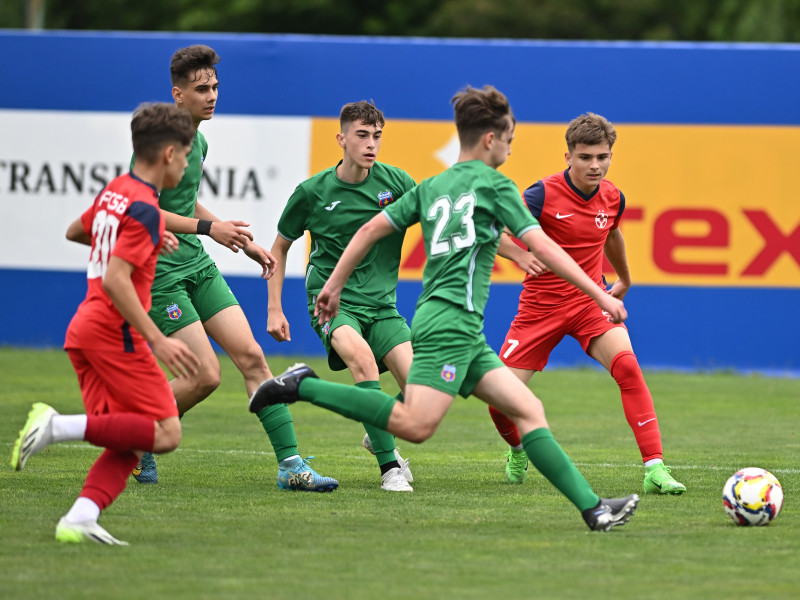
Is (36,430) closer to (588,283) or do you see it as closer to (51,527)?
(51,527)

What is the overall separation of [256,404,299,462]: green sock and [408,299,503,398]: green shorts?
1.69m

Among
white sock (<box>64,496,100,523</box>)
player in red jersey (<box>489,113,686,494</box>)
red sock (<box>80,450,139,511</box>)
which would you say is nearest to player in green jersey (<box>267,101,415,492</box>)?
player in red jersey (<box>489,113,686,494</box>)

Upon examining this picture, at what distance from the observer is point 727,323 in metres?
14.4

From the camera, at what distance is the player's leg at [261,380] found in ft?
23.5

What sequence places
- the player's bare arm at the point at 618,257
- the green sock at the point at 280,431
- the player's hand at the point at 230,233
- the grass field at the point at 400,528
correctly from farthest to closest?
1. the player's bare arm at the point at 618,257
2. the green sock at the point at 280,431
3. the player's hand at the point at 230,233
4. the grass field at the point at 400,528

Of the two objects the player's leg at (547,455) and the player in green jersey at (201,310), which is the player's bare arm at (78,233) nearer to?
the player in green jersey at (201,310)

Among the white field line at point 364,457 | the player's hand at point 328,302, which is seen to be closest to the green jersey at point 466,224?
the player's hand at point 328,302

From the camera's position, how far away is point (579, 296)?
746 centimetres

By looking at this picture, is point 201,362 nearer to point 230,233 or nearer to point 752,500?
point 230,233

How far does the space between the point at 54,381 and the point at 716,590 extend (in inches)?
362

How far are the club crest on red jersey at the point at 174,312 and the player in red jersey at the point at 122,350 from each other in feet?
5.32

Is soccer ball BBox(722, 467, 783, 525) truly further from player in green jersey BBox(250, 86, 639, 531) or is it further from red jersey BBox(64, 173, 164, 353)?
red jersey BBox(64, 173, 164, 353)

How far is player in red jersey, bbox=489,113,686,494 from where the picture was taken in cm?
728

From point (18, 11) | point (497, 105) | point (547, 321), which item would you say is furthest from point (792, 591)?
point (18, 11)
